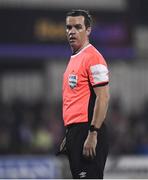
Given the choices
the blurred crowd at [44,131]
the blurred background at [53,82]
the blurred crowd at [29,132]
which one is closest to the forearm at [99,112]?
the blurred background at [53,82]

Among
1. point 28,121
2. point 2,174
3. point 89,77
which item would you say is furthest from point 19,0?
point 89,77

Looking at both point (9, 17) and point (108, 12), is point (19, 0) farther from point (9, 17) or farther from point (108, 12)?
point (108, 12)

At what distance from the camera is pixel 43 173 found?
14211 mm

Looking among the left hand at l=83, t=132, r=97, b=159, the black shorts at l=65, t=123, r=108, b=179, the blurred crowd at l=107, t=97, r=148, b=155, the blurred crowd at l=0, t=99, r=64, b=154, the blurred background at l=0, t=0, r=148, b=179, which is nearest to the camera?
the left hand at l=83, t=132, r=97, b=159

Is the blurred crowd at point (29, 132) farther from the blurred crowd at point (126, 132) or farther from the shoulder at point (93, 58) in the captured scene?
the shoulder at point (93, 58)

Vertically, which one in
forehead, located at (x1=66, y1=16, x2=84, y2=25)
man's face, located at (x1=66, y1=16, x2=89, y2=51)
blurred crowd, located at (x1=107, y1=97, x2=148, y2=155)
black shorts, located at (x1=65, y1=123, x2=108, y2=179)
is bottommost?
blurred crowd, located at (x1=107, y1=97, x2=148, y2=155)

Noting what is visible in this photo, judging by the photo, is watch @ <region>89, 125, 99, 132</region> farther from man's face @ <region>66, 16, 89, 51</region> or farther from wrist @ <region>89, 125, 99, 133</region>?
man's face @ <region>66, 16, 89, 51</region>

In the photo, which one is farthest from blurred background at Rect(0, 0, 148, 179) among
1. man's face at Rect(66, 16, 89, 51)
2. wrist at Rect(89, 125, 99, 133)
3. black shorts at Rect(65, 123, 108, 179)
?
wrist at Rect(89, 125, 99, 133)

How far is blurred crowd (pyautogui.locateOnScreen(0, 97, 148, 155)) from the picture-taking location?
53.6 feet

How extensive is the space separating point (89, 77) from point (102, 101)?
0.85ft

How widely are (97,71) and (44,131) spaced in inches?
375

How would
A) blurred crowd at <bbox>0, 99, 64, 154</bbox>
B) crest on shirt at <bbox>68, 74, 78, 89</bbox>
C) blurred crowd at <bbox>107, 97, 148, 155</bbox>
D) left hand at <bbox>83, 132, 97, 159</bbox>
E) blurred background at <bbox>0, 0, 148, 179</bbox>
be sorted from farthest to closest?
1. blurred crowd at <bbox>107, 97, 148, 155</bbox>
2. blurred crowd at <bbox>0, 99, 64, 154</bbox>
3. blurred background at <bbox>0, 0, 148, 179</bbox>
4. crest on shirt at <bbox>68, 74, 78, 89</bbox>
5. left hand at <bbox>83, 132, 97, 159</bbox>

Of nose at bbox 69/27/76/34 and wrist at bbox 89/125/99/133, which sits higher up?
nose at bbox 69/27/76/34

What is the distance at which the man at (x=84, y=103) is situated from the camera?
7070 mm
